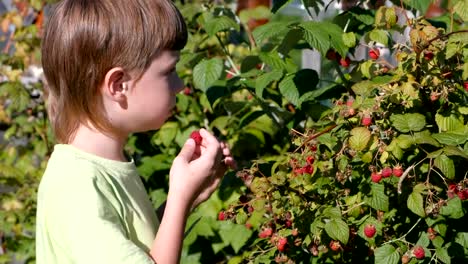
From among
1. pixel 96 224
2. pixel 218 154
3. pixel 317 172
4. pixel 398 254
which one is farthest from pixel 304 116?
pixel 96 224

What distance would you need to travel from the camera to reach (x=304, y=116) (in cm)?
291

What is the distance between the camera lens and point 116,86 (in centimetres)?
189

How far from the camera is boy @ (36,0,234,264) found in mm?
1828

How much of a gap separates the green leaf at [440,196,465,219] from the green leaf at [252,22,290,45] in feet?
2.21

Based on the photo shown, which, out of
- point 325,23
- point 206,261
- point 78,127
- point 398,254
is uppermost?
point 78,127

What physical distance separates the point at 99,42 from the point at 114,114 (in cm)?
15

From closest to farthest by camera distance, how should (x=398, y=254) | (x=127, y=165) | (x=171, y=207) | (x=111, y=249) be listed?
(x=111, y=249) < (x=171, y=207) < (x=127, y=165) < (x=398, y=254)

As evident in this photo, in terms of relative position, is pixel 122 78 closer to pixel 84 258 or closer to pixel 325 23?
pixel 84 258

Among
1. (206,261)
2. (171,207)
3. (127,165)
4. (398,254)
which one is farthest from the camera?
(206,261)

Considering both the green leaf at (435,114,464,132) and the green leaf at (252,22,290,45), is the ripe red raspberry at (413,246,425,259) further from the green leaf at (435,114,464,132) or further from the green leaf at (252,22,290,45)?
the green leaf at (252,22,290,45)

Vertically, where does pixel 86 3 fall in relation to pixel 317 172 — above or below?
above

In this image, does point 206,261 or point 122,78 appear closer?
point 122,78

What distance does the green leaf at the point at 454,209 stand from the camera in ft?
7.16

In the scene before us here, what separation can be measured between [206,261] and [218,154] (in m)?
1.41
